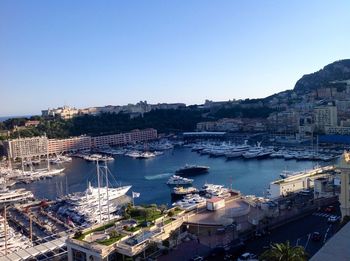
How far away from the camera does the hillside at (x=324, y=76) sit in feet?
226

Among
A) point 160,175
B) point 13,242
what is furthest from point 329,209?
point 160,175

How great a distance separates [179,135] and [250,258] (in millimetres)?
42864

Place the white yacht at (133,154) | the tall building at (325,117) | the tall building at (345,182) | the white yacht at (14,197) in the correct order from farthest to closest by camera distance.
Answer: the tall building at (325,117) < the white yacht at (133,154) < the white yacht at (14,197) < the tall building at (345,182)

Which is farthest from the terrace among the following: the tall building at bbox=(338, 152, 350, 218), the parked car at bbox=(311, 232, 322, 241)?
the tall building at bbox=(338, 152, 350, 218)

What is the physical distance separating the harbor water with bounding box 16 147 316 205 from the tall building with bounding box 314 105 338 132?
43.4 ft

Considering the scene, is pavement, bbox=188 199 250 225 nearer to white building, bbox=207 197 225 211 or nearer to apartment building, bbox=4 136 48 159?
white building, bbox=207 197 225 211

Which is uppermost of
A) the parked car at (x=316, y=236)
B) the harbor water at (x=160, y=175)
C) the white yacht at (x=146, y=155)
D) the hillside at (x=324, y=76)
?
the hillside at (x=324, y=76)

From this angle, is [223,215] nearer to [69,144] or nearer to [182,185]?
[182,185]

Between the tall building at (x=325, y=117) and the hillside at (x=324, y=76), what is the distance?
26.3 m

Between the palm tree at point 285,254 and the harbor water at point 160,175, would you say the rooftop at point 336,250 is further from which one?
the harbor water at point 160,175

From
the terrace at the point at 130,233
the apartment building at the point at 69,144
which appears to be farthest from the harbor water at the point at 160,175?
the terrace at the point at 130,233

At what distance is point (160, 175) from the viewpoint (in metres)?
27.7

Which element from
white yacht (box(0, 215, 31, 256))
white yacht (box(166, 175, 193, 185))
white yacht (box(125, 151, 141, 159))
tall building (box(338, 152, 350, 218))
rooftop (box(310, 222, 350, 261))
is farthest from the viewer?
white yacht (box(125, 151, 141, 159))

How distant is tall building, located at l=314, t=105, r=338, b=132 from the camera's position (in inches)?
1654
